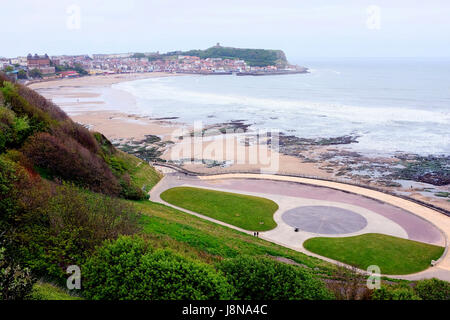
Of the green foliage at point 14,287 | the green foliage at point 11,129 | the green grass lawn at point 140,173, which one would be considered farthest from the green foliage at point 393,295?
the green grass lawn at point 140,173

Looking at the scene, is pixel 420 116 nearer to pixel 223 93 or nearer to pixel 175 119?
pixel 175 119

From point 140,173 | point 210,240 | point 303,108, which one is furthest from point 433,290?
point 303,108

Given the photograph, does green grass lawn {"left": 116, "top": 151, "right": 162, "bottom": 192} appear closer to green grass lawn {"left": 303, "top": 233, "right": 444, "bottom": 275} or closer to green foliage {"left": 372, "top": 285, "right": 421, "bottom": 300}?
green grass lawn {"left": 303, "top": 233, "right": 444, "bottom": 275}

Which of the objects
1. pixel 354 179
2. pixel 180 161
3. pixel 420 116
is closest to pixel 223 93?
pixel 420 116

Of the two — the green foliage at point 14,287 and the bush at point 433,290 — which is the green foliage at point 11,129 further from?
the bush at point 433,290

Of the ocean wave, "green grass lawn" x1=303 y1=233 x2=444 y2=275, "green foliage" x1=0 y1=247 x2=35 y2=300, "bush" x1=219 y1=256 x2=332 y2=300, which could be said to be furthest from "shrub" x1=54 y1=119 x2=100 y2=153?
the ocean wave

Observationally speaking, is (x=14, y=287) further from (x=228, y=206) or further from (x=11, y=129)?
(x=228, y=206)

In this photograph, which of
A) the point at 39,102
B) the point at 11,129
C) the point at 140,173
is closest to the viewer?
the point at 11,129
